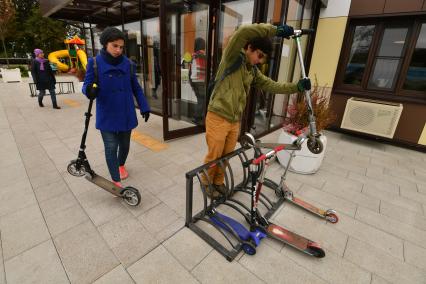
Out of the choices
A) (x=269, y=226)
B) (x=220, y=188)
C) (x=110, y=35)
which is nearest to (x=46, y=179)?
(x=110, y=35)

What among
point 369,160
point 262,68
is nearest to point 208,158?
point 262,68

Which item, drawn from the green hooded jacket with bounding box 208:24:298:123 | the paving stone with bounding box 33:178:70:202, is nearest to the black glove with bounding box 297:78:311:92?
the green hooded jacket with bounding box 208:24:298:123

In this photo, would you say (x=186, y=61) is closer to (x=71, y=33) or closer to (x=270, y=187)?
(x=270, y=187)

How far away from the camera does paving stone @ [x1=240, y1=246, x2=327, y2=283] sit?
5.39 ft

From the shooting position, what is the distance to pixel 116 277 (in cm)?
158

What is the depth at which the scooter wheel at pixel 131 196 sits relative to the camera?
2.21 meters

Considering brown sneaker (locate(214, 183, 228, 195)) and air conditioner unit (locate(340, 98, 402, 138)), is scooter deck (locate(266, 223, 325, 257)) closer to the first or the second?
brown sneaker (locate(214, 183, 228, 195))

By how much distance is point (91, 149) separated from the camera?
143 inches

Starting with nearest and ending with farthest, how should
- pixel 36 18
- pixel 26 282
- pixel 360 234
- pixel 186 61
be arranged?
1. pixel 26 282
2. pixel 360 234
3. pixel 186 61
4. pixel 36 18

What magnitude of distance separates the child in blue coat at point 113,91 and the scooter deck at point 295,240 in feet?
5.51

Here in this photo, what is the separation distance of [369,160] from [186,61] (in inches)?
157

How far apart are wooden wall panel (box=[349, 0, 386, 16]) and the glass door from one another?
9.60 feet

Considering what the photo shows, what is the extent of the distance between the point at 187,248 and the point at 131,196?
802 millimetres

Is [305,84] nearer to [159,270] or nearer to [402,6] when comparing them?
[159,270]
